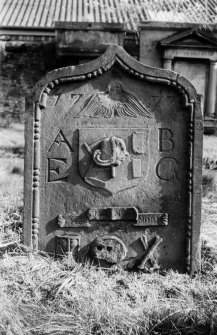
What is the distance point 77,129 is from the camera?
2898 millimetres

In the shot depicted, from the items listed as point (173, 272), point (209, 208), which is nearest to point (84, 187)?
point (173, 272)

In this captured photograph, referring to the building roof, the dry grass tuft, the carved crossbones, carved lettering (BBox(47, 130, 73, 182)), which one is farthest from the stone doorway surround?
the dry grass tuft

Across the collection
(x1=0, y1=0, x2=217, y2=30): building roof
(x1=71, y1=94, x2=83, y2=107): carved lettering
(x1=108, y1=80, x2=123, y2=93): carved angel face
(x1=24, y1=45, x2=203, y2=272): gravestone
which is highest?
(x1=0, y1=0, x2=217, y2=30): building roof

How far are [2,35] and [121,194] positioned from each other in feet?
33.5

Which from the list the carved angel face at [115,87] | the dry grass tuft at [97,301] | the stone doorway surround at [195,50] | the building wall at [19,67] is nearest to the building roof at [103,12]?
the building wall at [19,67]

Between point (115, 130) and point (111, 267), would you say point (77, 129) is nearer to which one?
point (115, 130)

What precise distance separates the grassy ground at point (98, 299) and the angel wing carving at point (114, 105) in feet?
3.46

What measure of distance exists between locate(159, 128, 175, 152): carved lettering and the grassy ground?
0.87 m

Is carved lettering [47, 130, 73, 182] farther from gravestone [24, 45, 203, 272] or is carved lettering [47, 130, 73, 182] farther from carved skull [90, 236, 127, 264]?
carved skull [90, 236, 127, 264]

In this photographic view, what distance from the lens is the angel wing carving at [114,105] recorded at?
2898 mm

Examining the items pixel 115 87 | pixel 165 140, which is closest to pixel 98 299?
pixel 165 140

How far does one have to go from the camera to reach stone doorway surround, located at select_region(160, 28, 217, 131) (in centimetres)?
1027

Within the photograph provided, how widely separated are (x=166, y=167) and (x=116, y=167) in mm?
351

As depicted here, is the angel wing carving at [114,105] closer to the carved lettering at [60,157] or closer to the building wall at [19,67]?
the carved lettering at [60,157]
